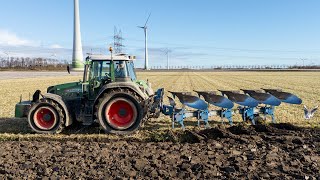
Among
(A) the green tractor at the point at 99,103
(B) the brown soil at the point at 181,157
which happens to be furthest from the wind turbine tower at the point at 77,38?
(B) the brown soil at the point at 181,157

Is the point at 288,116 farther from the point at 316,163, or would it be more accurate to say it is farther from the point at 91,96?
the point at 91,96

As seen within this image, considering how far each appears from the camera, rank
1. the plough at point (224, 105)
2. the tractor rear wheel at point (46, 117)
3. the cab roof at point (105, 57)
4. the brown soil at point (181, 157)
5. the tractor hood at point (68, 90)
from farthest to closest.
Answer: the plough at point (224, 105) < the tractor hood at point (68, 90) < the cab roof at point (105, 57) < the tractor rear wheel at point (46, 117) < the brown soil at point (181, 157)

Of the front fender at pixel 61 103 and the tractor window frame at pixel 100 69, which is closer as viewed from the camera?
the front fender at pixel 61 103

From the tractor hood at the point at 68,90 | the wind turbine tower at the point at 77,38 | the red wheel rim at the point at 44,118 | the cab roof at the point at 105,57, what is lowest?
the red wheel rim at the point at 44,118

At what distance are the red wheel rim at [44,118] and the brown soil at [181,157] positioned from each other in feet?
2.84

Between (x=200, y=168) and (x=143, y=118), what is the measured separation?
3.19 metres

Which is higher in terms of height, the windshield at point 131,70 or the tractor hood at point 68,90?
the windshield at point 131,70

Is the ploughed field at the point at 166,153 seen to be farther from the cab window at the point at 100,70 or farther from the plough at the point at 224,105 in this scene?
the cab window at the point at 100,70

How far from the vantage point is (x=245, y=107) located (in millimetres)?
10102

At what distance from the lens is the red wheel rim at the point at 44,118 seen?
8.85m

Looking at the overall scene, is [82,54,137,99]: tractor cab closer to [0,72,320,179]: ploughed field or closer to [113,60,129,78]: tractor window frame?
[113,60,129,78]: tractor window frame

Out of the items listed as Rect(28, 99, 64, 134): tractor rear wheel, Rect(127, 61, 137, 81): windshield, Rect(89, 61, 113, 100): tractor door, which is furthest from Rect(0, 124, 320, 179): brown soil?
Rect(127, 61, 137, 81): windshield

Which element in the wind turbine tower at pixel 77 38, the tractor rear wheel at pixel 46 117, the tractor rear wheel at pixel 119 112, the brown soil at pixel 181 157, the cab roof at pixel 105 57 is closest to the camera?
the brown soil at pixel 181 157

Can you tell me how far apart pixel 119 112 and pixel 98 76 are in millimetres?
1101
